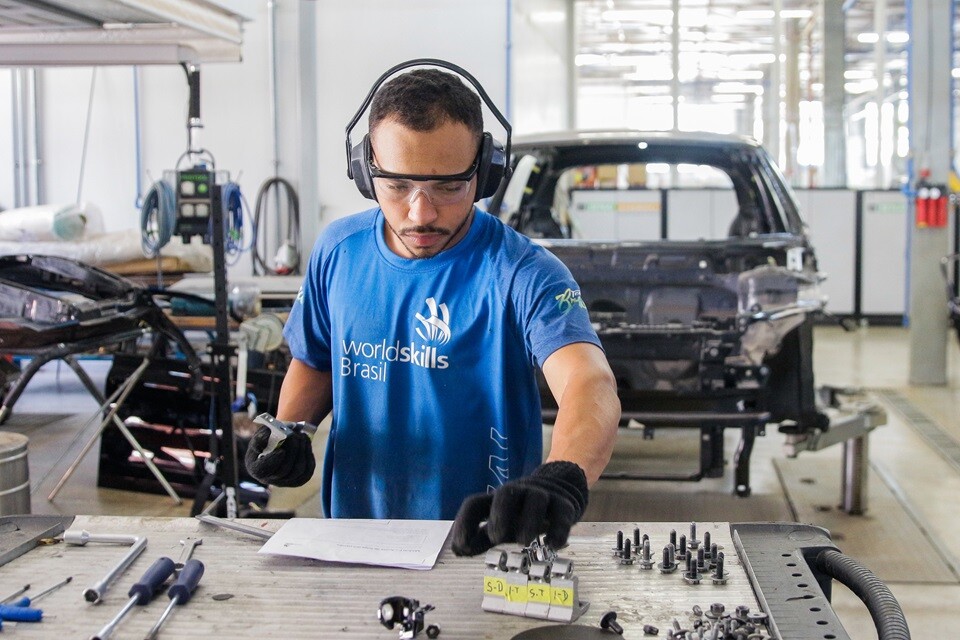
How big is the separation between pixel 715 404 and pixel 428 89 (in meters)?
2.58

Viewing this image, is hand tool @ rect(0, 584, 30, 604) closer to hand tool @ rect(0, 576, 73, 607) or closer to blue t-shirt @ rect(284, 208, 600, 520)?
hand tool @ rect(0, 576, 73, 607)

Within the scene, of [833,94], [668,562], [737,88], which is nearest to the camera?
[668,562]

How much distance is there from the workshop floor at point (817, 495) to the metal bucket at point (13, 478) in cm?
142

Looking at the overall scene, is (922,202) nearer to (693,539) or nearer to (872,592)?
(693,539)

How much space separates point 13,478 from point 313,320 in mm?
1039

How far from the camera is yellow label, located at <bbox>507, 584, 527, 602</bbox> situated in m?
1.18

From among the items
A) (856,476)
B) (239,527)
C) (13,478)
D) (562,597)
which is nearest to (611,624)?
(562,597)

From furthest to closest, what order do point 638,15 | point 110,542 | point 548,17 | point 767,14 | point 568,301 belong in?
point 767,14 → point 638,15 → point 548,17 → point 568,301 → point 110,542

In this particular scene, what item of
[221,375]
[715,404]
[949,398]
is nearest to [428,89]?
[221,375]

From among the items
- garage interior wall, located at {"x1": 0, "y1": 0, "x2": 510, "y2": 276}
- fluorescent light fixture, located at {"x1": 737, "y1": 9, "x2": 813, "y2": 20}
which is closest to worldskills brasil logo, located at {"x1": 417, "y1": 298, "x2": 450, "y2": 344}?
garage interior wall, located at {"x1": 0, "y1": 0, "x2": 510, "y2": 276}

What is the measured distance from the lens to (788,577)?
128cm

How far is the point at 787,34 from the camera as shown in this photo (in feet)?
50.7

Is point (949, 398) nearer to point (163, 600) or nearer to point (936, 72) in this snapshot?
point (936, 72)

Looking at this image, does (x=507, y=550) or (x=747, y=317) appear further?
(x=747, y=317)
